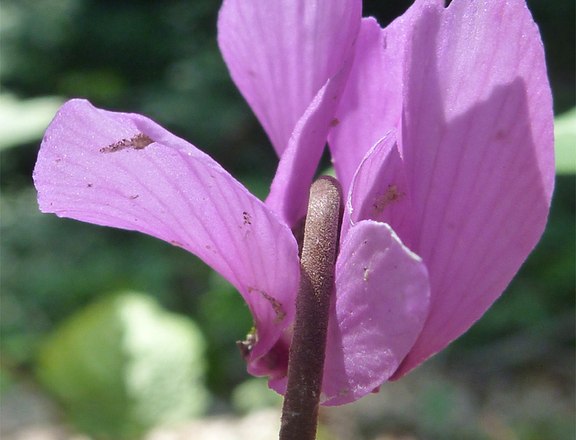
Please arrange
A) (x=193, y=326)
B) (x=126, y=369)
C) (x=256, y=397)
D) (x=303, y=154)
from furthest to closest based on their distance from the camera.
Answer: (x=193, y=326)
(x=256, y=397)
(x=126, y=369)
(x=303, y=154)

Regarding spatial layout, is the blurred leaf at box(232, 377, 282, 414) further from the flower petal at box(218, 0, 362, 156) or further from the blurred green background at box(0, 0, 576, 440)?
the flower petal at box(218, 0, 362, 156)

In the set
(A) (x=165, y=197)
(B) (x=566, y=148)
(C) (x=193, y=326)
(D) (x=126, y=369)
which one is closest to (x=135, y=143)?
(A) (x=165, y=197)

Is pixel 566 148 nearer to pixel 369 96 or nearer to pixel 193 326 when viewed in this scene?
pixel 369 96

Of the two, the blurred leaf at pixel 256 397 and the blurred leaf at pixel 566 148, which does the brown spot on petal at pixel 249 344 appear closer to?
the blurred leaf at pixel 566 148

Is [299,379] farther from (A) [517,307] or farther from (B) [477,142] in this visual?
(A) [517,307]

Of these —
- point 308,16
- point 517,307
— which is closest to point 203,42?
point 517,307
